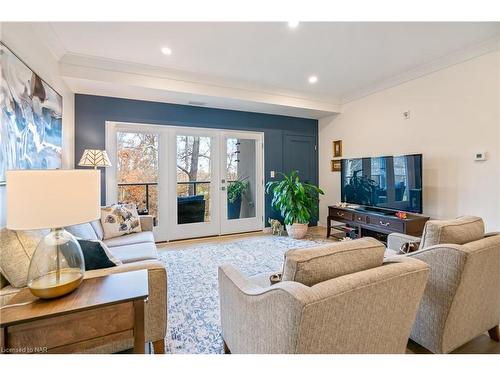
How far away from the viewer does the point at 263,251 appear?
12.2 feet

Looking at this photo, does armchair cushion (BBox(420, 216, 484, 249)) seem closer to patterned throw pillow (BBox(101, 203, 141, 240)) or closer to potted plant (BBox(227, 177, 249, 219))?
patterned throw pillow (BBox(101, 203, 141, 240))

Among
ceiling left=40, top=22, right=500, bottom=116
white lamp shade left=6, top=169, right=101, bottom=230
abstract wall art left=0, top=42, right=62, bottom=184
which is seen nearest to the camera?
white lamp shade left=6, top=169, right=101, bottom=230

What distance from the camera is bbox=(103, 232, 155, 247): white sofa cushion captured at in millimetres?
2612

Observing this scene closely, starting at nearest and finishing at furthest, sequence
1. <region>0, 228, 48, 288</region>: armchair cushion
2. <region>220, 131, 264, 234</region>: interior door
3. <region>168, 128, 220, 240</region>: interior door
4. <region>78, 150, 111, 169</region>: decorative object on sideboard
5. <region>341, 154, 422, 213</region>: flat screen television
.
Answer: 1. <region>0, 228, 48, 288</region>: armchair cushion
2. <region>78, 150, 111, 169</region>: decorative object on sideboard
3. <region>341, 154, 422, 213</region>: flat screen television
4. <region>168, 128, 220, 240</region>: interior door
5. <region>220, 131, 264, 234</region>: interior door

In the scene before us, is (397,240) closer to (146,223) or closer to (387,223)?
(387,223)

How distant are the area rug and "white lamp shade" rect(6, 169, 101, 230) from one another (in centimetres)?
114

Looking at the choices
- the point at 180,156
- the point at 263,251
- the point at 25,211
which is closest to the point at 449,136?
the point at 263,251

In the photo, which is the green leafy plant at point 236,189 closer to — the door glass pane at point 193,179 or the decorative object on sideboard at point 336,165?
the door glass pane at point 193,179

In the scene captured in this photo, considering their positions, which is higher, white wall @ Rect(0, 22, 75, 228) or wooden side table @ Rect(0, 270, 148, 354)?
white wall @ Rect(0, 22, 75, 228)

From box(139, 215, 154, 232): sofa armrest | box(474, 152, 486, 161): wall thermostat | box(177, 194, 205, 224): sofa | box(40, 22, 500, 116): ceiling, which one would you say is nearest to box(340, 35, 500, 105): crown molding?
box(40, 22, 500, 116): ceiling

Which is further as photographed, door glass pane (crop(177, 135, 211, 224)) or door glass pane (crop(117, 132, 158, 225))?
door glass pane (crop(177, 135, 211, 224))

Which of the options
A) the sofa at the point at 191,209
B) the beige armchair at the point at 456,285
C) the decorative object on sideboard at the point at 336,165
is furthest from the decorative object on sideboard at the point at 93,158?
the decorative object on sideboard at the point at 336,165

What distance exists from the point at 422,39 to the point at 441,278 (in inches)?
103
